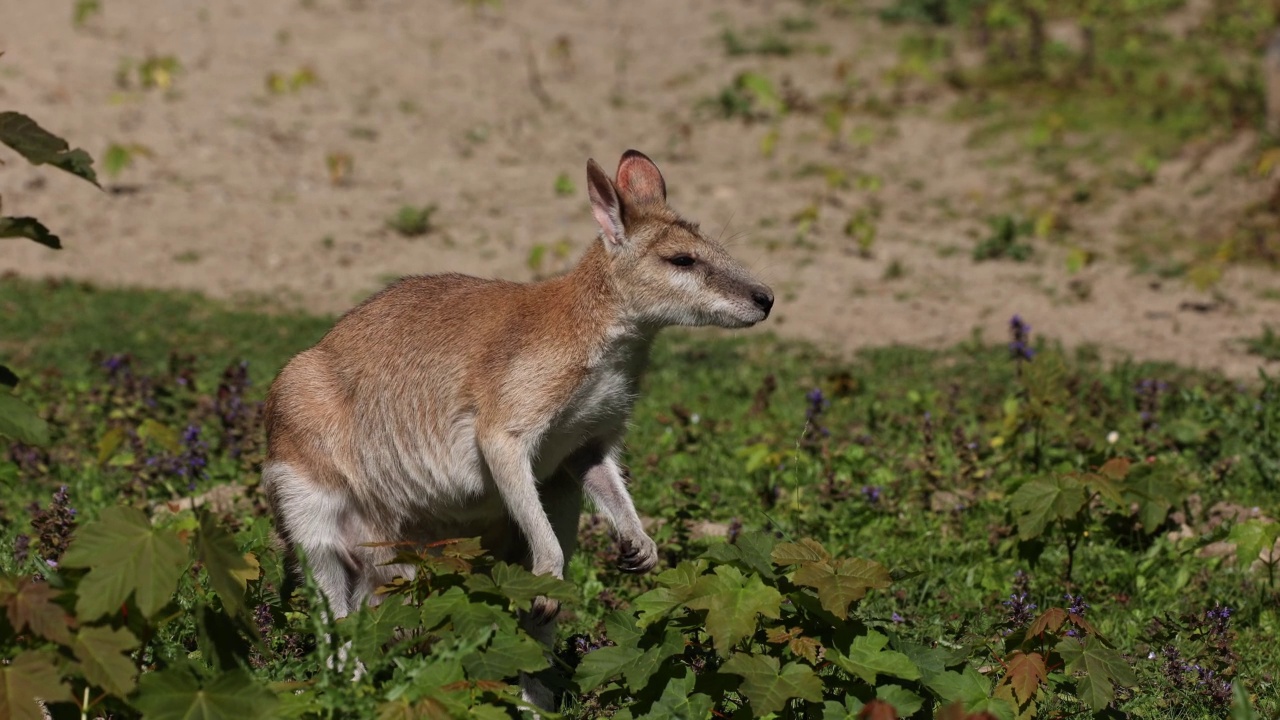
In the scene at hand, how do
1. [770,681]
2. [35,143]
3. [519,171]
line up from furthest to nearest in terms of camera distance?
1. [519,171]
2. [770,681]
3. [35,143]

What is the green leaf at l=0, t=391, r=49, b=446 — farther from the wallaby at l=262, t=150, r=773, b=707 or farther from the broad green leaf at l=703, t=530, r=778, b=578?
the broad green leaf at l=703, t=530, r=778, b=578

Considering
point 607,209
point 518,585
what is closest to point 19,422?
point 518,585

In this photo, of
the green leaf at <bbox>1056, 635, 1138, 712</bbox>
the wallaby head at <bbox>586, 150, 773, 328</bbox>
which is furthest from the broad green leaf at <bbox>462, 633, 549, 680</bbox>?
the wallaby head at <bbox>586, 150, 773, 328</bbox>

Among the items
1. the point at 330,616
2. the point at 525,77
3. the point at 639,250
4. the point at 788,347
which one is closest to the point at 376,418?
the point at 639,250

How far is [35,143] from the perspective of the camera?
10.6ft

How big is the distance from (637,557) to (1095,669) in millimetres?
1503

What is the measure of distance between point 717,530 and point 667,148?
796 cm

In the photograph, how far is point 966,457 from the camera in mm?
6145

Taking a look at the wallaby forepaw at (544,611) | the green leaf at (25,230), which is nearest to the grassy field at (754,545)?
the wallaby forepaw at (544,611)

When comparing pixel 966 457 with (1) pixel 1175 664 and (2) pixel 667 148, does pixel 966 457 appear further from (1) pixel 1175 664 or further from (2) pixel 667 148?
(2) pixel 667 148

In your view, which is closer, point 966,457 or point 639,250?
point 639,250

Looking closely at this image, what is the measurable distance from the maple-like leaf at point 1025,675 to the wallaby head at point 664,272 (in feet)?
5.11

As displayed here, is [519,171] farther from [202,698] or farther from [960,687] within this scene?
[202,698]

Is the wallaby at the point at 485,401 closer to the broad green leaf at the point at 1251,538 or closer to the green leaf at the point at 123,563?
the green leaf at the point at 123,563
